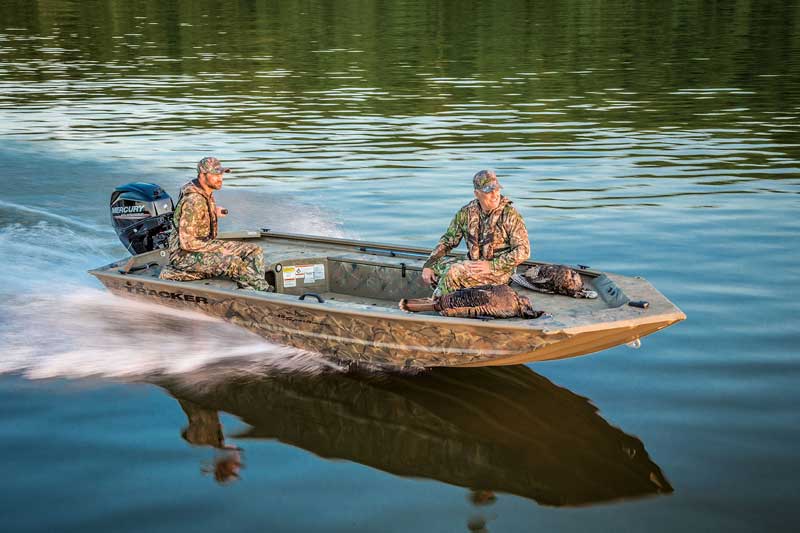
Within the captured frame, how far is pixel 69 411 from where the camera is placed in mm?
8773

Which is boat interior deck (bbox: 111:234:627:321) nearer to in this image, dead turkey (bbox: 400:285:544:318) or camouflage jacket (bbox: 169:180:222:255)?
camouflage jacket (bbox: 169:180:222:255)

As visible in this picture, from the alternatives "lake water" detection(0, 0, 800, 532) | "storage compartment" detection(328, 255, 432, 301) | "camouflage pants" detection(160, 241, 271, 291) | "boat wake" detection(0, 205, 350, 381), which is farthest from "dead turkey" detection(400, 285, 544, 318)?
"camouflage pants" detection(160, 241, 271, 291)

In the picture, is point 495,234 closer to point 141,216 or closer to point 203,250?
point 203,250

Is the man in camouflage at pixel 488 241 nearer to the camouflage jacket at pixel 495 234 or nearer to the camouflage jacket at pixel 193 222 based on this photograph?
the camouflage jacket at pixel 495 234

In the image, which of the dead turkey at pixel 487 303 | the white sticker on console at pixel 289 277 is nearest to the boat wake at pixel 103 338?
the white sticker on console at pixel 289 277

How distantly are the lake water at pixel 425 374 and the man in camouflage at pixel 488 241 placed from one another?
3.05 feet

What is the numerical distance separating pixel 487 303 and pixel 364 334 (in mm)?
1193

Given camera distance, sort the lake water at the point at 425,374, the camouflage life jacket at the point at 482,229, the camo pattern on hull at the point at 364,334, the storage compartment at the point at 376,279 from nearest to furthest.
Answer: the lake water at the point at 425,374 < the camo pattern on hull at the point at 364,334 < the camouflage life jacket at the point at 482,229 < the storage compartment at the point at 376,279

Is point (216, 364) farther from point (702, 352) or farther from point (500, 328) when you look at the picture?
point (702, 352)

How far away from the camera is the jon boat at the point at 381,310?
8.62m

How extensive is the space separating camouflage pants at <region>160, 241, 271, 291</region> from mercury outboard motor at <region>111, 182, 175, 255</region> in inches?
49.6

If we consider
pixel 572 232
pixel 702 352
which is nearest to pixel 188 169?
pixel 572 232

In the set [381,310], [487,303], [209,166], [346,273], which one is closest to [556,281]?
[487,303]

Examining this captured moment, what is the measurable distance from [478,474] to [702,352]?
11.1 feet
